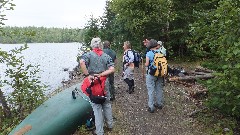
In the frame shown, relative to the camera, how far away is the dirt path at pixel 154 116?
8.34 metres

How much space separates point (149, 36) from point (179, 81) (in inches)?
314

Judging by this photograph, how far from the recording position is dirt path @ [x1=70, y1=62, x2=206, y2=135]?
8.34 meters

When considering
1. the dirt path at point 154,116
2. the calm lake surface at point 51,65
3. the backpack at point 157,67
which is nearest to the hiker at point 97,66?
the dirt path at point 154,116

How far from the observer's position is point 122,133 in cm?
816

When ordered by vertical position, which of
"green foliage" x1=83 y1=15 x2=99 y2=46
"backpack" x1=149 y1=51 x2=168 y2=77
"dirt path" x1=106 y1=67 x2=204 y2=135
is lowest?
"dirt path" x1=106 y1=67 x2=204 y2=135

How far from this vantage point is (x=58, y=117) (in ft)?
25.2

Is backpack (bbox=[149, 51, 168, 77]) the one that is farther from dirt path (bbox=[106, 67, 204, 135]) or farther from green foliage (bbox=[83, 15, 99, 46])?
green foliage (bbox=[83, 15, 99, 46])

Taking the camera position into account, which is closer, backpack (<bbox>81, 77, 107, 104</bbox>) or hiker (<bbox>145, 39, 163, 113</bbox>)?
backpack (<bbox>81, 77, 107, 104</bbox>)

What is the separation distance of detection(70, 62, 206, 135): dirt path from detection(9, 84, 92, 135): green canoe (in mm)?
485

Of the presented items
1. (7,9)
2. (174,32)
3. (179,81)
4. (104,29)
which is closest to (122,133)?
(7,9)

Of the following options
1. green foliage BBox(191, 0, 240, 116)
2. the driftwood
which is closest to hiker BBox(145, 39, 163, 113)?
green foliage BBox(191, 0, 240, 116)

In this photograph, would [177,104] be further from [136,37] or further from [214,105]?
[136,37]

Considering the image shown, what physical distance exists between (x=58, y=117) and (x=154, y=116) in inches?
118

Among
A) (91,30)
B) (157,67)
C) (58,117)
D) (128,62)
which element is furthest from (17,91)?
(91,30)
